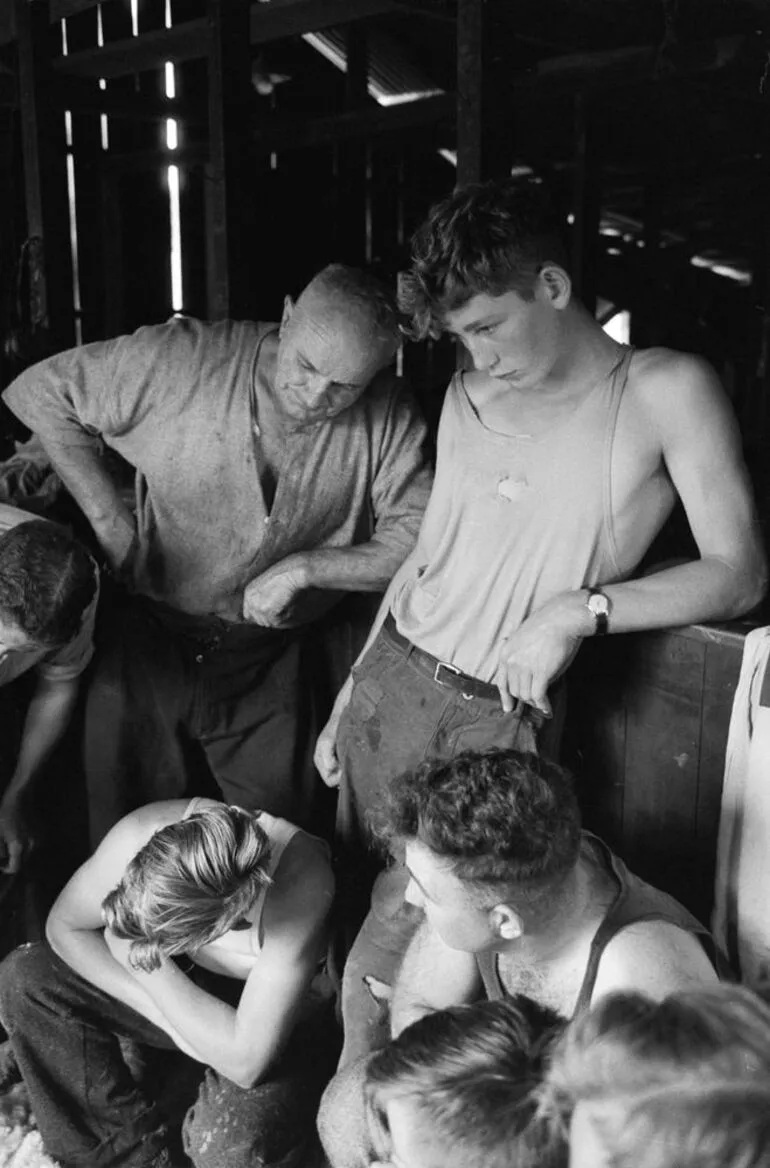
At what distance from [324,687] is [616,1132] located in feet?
7.18

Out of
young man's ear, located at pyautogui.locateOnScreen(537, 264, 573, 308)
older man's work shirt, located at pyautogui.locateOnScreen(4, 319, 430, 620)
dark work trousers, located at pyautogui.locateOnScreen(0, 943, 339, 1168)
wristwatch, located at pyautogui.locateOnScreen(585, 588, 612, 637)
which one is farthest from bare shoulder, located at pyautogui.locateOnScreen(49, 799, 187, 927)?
young man's ear, located at pyautogui.locateOnScreen(537, 264, 573, 308)

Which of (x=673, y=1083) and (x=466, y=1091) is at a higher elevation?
(x=673, y=1083)

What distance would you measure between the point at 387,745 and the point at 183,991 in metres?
0.73

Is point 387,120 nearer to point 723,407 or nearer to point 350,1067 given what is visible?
point 723,407

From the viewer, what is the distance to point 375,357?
9.30 feet

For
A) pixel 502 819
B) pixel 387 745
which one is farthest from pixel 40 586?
pixel 502 819

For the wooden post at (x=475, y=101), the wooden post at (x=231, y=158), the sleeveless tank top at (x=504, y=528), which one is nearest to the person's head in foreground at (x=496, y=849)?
the sleeveless tank top at (x=504, y=528)

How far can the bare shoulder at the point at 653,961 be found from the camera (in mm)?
1991

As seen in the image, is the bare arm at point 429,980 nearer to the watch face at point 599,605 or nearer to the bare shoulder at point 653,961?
the bare shoulder at point 653,961

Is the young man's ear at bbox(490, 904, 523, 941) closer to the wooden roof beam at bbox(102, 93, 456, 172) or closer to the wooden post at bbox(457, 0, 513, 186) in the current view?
the wooden post at bbox(457, 0, 513, 186)

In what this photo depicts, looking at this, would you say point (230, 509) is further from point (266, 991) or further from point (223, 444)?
point (266, 991)

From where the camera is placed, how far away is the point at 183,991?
2.75 meters

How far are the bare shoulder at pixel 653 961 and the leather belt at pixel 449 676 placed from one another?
63cm

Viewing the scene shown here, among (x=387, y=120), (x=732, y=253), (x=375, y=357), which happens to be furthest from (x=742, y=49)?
(x=732, y=253)
